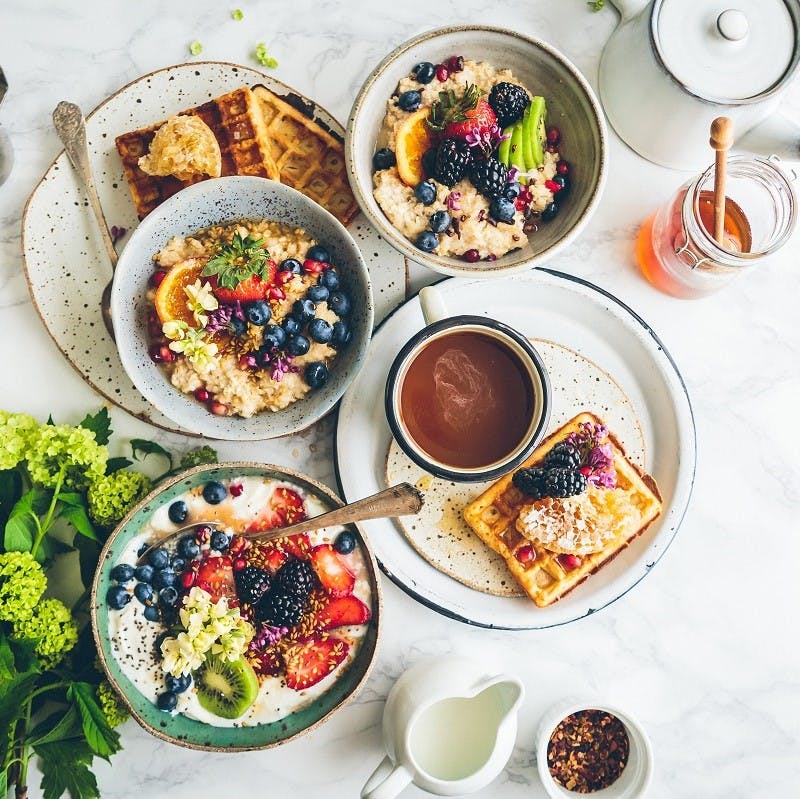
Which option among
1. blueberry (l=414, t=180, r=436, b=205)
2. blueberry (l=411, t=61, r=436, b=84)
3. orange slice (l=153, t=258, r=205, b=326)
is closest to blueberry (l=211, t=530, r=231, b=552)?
orange slice (l=153, t=258, r=205, b=326)

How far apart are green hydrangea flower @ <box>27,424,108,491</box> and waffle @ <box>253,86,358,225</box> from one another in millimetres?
911

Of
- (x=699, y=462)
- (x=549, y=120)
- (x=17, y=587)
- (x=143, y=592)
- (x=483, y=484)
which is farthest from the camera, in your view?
(x=699, y=462)

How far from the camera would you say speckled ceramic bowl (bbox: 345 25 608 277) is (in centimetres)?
202

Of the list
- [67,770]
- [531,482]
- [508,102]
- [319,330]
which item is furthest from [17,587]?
[508,102]

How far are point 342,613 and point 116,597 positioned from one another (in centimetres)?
60

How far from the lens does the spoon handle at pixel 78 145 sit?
2.11 meters

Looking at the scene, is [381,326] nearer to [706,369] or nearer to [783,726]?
[706,369]

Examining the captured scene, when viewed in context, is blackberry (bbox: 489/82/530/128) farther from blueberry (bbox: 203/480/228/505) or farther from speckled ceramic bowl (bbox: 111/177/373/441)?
blueberry (bbox: 203/480/228/505)

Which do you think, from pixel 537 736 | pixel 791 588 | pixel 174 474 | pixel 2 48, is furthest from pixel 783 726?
pixel 2 48

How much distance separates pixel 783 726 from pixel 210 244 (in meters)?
2.30

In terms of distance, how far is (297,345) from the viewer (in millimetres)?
2035

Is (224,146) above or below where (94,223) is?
above

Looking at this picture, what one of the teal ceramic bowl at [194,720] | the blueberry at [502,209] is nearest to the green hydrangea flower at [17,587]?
the teal ceramic bowl at [194,720]

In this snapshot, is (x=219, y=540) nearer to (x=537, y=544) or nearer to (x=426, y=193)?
(x=537, y=544)
